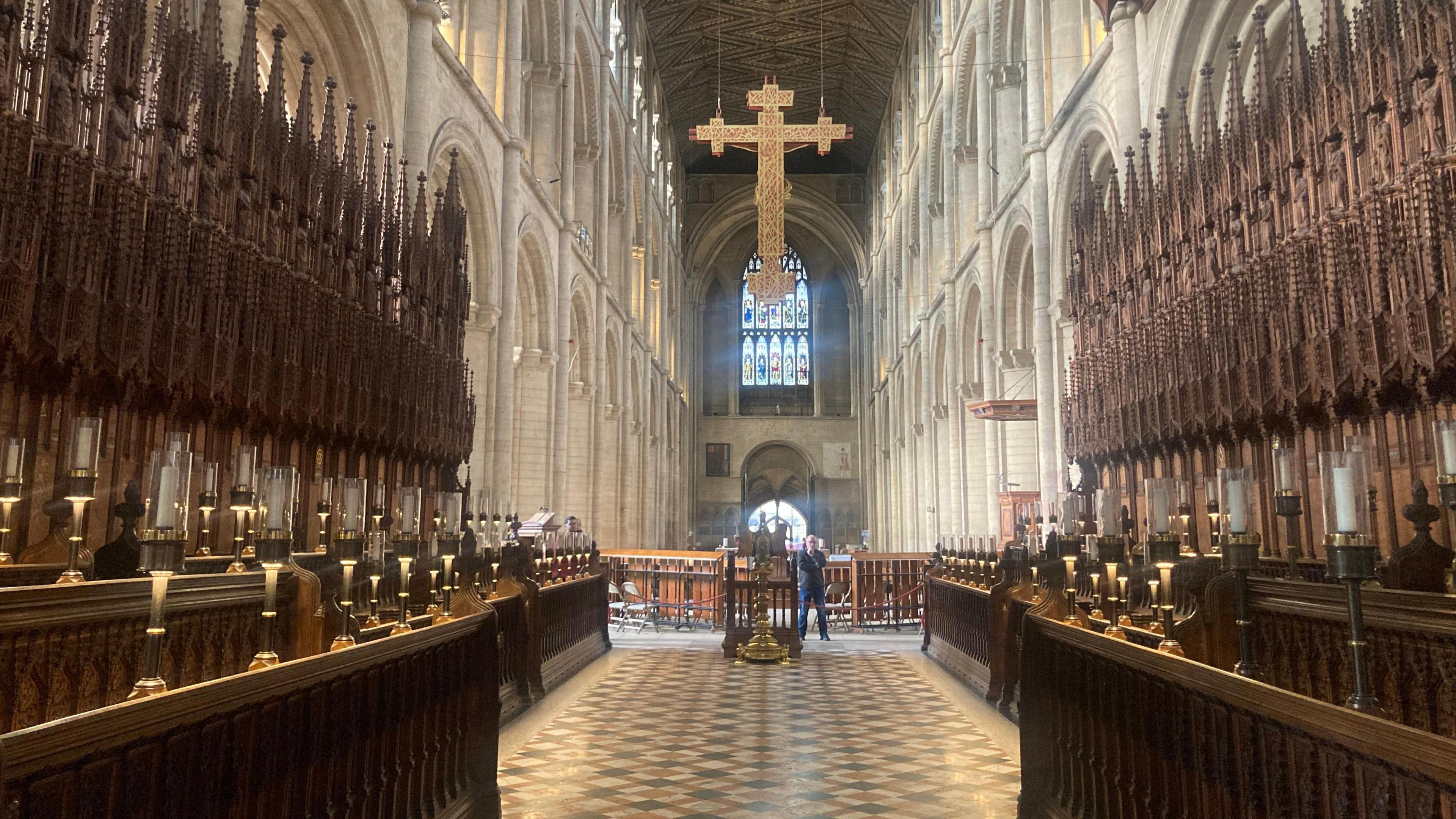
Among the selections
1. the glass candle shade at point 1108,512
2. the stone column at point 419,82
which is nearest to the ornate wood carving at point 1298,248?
the glass candle shade at point 1108,512

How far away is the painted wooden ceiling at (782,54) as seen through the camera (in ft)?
86.3

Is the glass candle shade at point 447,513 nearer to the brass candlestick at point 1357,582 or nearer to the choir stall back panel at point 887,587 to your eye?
the brass candlestick at point 1357,582

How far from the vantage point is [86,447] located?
4.66 m

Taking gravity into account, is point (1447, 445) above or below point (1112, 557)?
above

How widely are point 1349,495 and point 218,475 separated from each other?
6607mm

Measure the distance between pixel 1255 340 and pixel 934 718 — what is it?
3.56 metres

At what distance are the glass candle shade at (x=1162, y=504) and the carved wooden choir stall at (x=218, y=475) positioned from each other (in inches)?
120

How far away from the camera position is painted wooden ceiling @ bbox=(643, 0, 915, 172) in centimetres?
2630

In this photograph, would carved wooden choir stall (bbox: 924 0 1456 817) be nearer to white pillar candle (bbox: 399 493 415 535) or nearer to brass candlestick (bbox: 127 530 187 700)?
brass candlestick (bbox: 127 530 187 700)

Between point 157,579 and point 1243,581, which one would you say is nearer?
point 157,579

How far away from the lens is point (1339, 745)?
2236 millimetres

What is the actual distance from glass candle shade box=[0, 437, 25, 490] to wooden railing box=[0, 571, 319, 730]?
117 centimetres

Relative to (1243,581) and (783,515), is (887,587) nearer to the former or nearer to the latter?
(1243,581)

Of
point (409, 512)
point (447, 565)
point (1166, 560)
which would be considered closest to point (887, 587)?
point (447, 565)
